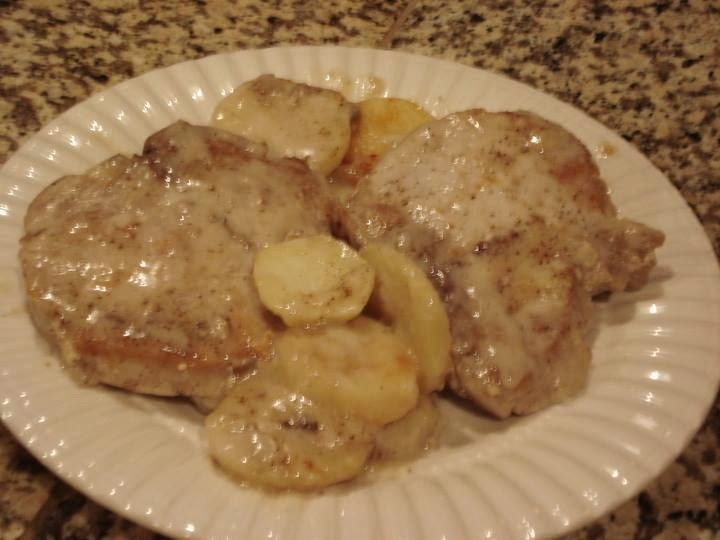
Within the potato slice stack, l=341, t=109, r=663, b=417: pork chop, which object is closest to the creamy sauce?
l=341, t=109, r=663, b=417: pork chop

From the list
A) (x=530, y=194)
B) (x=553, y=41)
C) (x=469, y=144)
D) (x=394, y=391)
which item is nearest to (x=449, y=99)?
(x=469, y=144)

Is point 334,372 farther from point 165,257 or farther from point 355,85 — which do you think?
point 355,85

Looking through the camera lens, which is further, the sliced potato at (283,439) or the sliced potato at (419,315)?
the sliced potato at (419,315)

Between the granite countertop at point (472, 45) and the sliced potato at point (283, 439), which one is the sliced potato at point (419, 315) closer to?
the sliced potato at point (283, 439)

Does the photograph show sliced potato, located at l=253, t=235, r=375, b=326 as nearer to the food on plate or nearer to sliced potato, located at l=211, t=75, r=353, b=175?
the food on plate

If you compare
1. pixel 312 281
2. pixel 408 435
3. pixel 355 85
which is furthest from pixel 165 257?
pixel 355 85

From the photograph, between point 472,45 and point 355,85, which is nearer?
point 355,85

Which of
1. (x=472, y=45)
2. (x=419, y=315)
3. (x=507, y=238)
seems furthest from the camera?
(x=472, y=45)

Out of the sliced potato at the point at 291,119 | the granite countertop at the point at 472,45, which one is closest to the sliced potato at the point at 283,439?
the sliced potato at the point at 291,119
